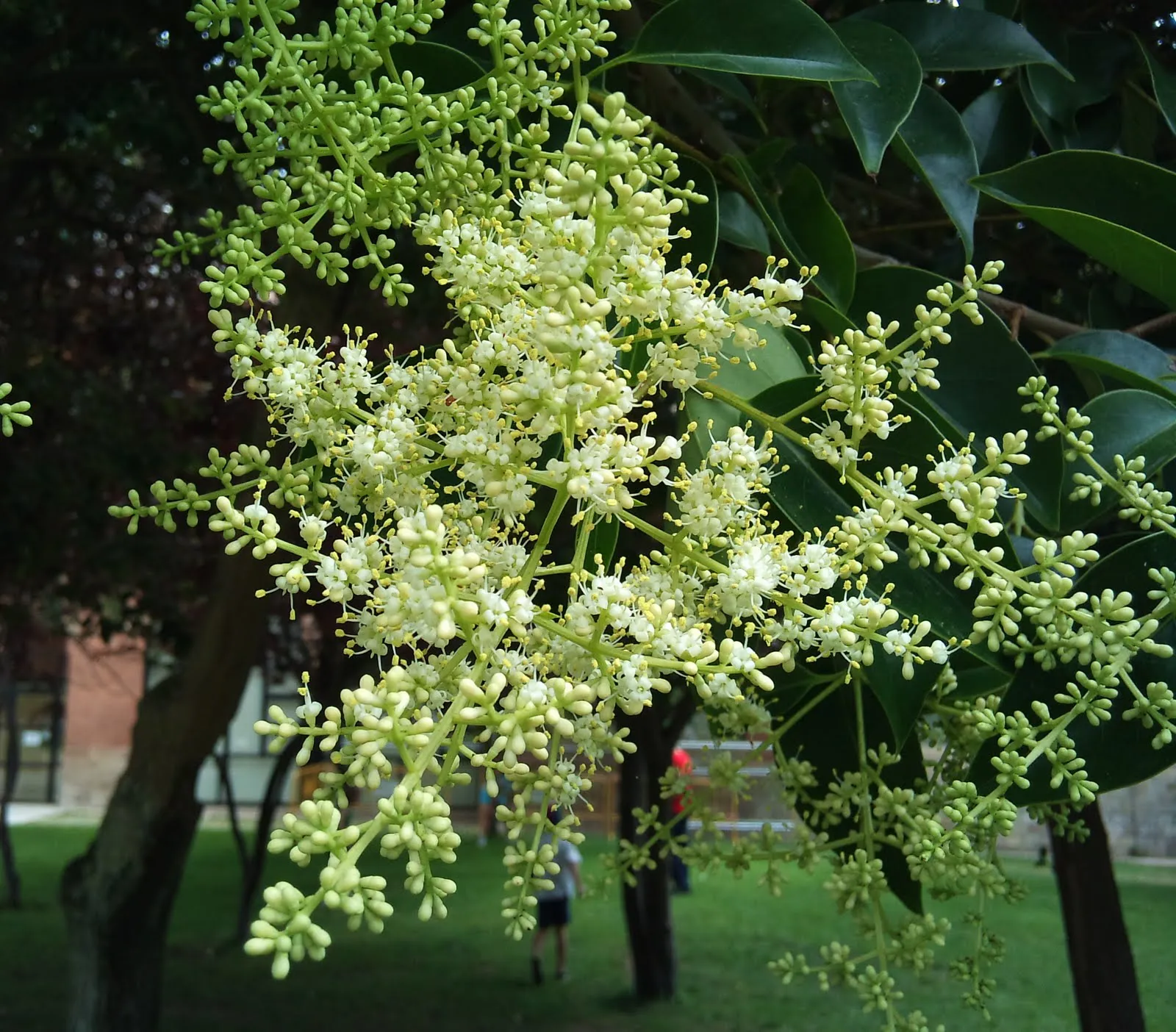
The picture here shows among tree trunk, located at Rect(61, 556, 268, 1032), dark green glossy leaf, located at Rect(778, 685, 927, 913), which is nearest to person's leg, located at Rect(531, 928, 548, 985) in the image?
tree trunk, located at Rect(61, 556, 268, 1032)

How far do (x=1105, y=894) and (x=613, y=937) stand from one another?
6.16 meters

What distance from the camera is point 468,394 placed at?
2.35ft

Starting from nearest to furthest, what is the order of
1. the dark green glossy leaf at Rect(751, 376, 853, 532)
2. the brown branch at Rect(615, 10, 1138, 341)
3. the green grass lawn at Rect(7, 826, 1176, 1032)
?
the dark green glossy leaf at Rect(751, 376, 853, 532) < the brown branch at Rect(615, 10, 1138, 341) < the green grass lawn at Rect(7, 826, 1176, 1032)

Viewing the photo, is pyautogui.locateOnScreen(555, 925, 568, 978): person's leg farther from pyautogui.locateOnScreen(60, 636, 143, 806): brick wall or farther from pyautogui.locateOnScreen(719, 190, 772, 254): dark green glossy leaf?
pyautogui.locateOnScreen(60, 636, 143, 806): brick wall

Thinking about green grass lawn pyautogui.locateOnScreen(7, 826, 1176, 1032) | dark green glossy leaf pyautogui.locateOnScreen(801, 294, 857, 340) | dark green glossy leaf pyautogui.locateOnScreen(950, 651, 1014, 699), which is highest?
dark green glossy leaf pyautogui.locateOnScreen(801, 294, 857, 340)

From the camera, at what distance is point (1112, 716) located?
3.05 ft

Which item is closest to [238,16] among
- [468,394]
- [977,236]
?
[468,394]

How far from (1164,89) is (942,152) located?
0.35 metres

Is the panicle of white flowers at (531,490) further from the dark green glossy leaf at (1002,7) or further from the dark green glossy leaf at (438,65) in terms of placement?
the dark green glossy leaf at (1002,7)

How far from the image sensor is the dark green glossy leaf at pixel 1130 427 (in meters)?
0.99

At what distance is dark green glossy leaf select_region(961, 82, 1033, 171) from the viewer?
1319 mm

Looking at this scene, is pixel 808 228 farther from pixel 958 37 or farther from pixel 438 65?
pixel 438 65

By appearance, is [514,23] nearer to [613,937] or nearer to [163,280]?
[163,280]

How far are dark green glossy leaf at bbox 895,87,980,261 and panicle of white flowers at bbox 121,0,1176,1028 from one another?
0.26 meters
